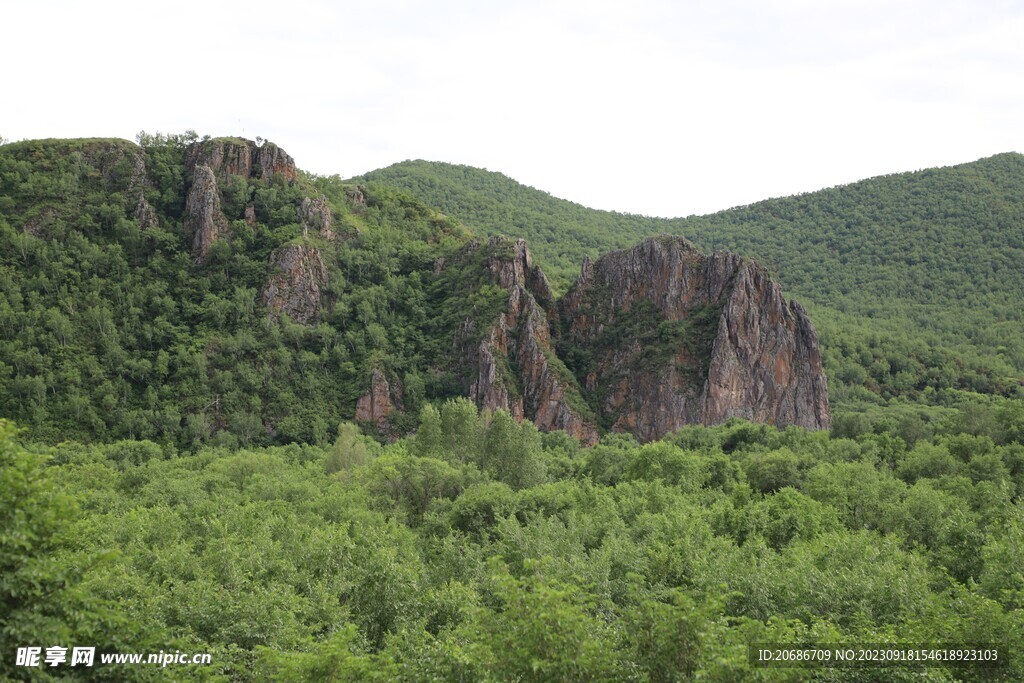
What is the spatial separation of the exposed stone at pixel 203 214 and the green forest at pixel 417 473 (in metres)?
2.32

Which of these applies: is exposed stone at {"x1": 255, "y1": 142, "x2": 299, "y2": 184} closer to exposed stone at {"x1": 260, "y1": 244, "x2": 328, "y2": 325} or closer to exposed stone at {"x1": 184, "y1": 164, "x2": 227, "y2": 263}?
exposed stone at {"x1": 184, "y1": 164, "x2": 227, "y2": 263}

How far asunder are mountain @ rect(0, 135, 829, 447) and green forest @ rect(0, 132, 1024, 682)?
578 millimetres

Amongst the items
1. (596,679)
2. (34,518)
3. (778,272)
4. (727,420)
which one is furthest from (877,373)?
(34,518)

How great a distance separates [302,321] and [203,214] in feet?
78.5

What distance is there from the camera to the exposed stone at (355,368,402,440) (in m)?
102

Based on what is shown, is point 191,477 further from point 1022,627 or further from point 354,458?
point 1022,627

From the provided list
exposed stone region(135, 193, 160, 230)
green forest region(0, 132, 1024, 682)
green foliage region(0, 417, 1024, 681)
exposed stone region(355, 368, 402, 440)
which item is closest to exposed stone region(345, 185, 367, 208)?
green forest region(0, 132, 1024, 682)

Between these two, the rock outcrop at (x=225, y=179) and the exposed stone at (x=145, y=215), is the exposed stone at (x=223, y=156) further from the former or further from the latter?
the exposed stone at (x=145, y=215)

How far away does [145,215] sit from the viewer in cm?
11744

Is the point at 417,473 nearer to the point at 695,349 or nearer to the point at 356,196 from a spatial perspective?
the point at 695,349

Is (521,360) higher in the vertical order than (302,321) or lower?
lower

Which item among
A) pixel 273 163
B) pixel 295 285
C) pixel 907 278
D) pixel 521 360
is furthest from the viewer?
pixel 907 278

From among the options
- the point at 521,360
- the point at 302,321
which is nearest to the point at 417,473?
the point at 521,360

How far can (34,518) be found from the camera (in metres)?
17.0
